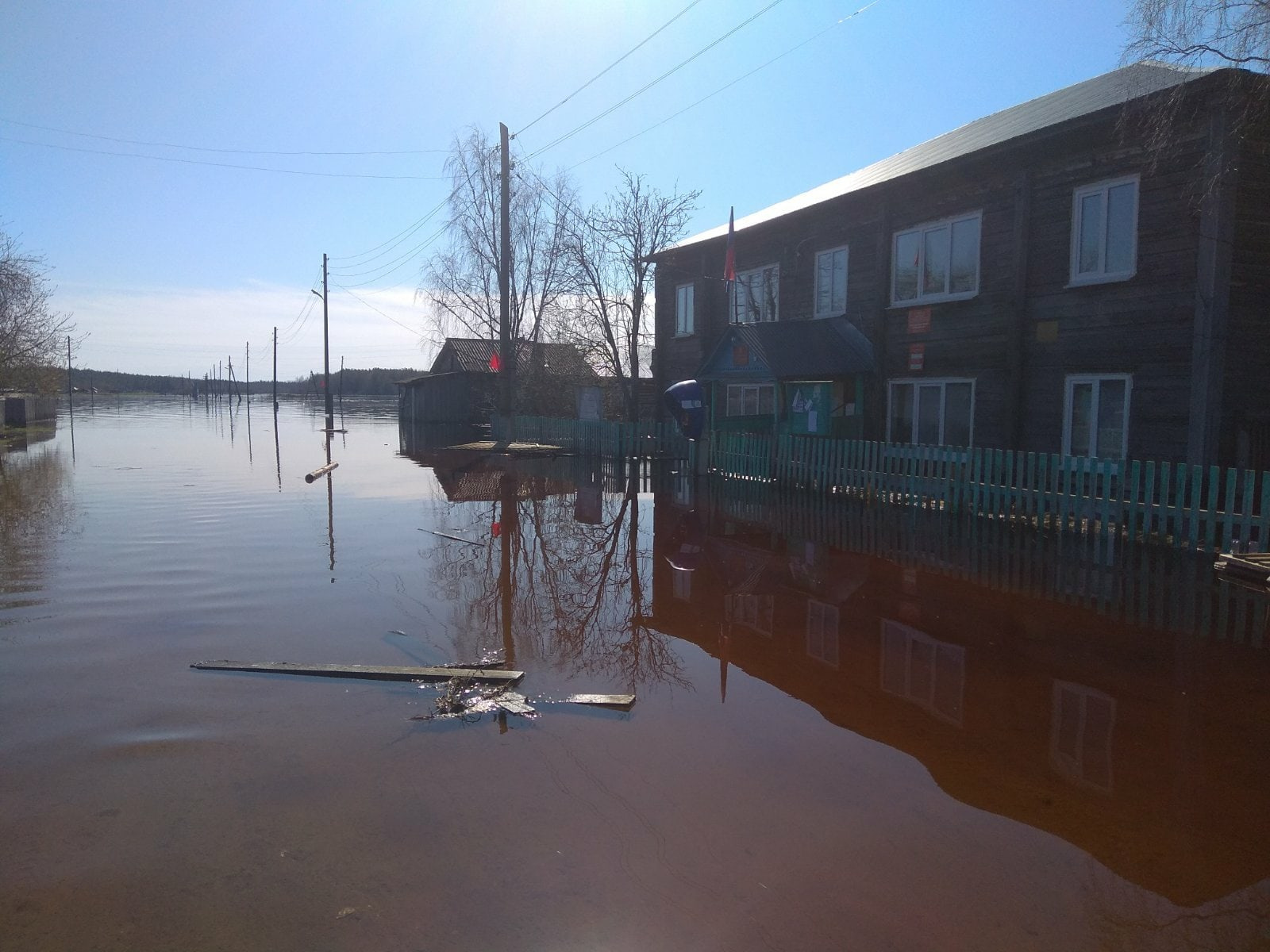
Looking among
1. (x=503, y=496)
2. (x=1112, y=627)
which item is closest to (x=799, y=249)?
(x=503, y=496)

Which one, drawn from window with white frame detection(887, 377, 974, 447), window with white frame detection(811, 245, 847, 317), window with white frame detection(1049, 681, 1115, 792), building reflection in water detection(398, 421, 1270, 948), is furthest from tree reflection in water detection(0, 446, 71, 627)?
window with white frame detection(811, 245, 847, 317)

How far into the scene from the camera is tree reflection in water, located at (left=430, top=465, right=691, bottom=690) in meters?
6.60

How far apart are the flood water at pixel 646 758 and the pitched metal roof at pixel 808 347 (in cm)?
811

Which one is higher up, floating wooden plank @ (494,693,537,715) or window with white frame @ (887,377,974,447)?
window with white frame @ (887,377,974,447)

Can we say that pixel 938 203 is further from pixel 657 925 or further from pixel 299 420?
pixel 299 420

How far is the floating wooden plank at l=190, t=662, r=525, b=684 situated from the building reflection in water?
684 millimetres

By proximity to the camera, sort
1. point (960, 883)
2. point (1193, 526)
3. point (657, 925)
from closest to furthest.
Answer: point (657, 925) → point (960, 883) → point (1193, 526)

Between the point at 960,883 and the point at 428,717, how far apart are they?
315 centimetres

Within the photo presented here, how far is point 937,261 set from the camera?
55.0 feet

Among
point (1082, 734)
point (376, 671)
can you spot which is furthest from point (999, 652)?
point (376, 671)

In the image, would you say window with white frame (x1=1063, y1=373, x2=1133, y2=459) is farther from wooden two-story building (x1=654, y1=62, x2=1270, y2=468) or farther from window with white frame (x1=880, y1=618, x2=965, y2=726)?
window with white frame (x1=880, y1=618, x2=965, y2=726)

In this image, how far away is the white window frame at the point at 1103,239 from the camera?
42.6 ft

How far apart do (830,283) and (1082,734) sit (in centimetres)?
1595

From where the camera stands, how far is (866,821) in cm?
400
